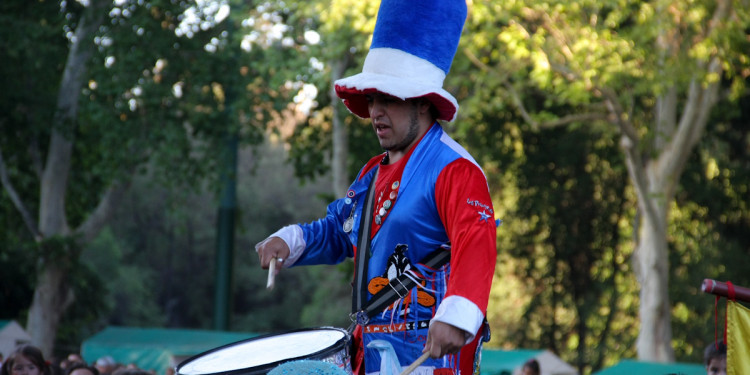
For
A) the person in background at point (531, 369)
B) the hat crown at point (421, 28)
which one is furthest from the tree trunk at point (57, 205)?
the hat crown at point (421, 28)

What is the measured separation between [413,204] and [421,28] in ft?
1.98

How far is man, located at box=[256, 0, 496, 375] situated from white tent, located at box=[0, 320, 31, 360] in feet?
39.9

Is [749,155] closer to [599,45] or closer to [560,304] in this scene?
[560,304]

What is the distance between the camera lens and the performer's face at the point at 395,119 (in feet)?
10.8

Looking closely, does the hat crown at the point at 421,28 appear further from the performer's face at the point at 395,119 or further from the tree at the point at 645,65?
the tree at the point at 645,65

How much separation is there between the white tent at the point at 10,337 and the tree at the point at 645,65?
7.95 meters

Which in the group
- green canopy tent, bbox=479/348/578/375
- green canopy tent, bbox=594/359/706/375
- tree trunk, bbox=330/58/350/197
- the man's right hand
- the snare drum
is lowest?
green canopy tent, bbox=479/348/578/375

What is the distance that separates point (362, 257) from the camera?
3.31 meters

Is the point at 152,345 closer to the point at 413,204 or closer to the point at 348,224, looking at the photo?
the point at 348,224

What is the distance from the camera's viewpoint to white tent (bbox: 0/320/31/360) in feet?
47.0

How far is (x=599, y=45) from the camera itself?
13.0m

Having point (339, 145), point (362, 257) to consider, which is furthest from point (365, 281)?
point (339, 145)

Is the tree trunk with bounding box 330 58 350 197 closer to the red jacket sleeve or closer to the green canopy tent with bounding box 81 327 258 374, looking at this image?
the green canopy tent with bounding box 81 327 258 374

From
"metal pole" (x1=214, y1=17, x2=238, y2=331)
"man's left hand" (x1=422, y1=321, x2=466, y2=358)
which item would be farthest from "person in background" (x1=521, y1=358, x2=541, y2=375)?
"metal pole" (x1=214, y1=17, x2=238, y2=331)
